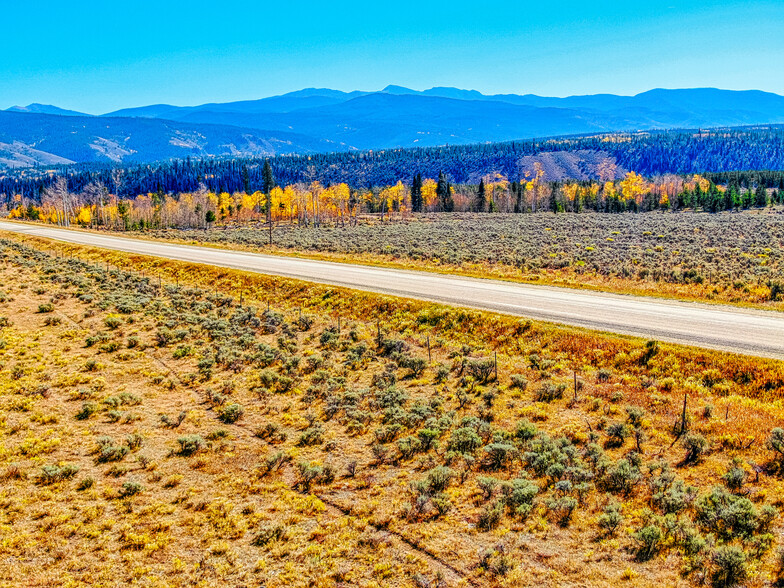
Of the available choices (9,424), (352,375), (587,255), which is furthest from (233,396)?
(587,255)

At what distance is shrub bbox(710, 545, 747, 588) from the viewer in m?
8.05

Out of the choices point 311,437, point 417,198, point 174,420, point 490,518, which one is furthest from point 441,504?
point 417,198

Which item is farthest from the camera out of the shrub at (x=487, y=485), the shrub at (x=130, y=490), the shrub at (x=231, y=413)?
the shrub at (x=231, y=413)

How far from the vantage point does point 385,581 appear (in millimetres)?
8641

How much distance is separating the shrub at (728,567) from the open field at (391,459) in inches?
1.4

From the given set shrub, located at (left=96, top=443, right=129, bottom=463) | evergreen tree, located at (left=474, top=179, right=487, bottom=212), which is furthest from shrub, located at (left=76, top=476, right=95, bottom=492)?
evergreen tree, located at (left=474, top=179, right=487, bottom=212)

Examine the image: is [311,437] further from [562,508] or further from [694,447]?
[694,447]

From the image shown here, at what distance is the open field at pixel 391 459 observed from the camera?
355 inches

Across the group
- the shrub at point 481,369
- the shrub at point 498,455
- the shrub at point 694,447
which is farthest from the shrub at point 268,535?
the shrub at point 694,447

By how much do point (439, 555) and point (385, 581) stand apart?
1.15 meters

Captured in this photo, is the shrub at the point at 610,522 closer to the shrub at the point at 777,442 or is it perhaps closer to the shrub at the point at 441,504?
the shrub at the point at 441,504

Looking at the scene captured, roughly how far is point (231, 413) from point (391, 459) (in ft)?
18.4

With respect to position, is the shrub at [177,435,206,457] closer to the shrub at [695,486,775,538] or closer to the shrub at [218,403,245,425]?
the shrub at [218,403,245,425]

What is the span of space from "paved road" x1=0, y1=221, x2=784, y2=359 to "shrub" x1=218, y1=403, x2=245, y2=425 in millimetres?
11588
